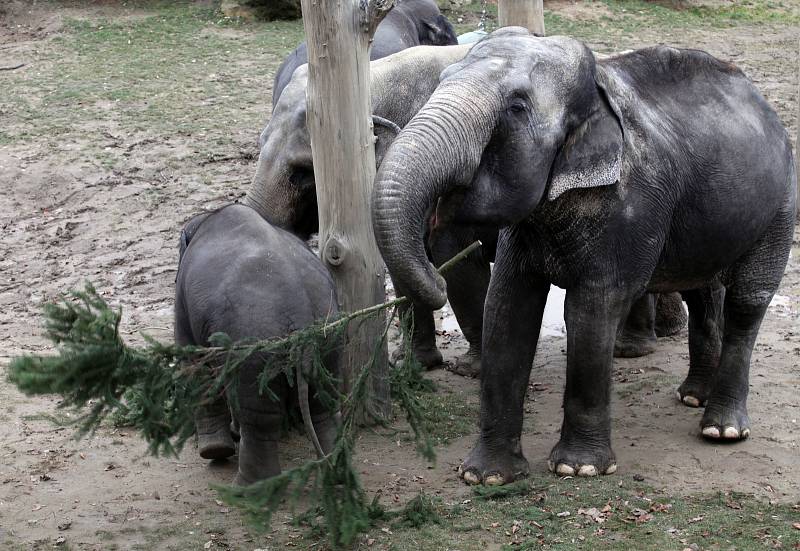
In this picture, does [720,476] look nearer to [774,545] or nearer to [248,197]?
[774,545]

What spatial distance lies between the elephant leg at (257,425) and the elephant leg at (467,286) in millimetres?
1861

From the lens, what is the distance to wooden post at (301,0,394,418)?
17.8 feet

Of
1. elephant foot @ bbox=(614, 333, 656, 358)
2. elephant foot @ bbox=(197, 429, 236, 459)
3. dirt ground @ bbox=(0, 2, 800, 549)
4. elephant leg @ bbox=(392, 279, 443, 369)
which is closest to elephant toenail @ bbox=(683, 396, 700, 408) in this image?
dirt ground @ bbox=(0, 2, 800, 549)

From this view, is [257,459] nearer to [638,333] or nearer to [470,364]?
[470,364]

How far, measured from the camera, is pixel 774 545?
455cm

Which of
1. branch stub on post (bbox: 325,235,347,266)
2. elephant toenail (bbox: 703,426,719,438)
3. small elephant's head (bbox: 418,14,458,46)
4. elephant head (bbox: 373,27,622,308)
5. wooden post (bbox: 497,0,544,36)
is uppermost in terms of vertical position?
elephant head (bbox: 373,27,622,308)

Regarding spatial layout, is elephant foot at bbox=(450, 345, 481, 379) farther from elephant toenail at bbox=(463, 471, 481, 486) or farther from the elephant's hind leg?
elephant toenail at bbox=(463, 471, 481, 486)

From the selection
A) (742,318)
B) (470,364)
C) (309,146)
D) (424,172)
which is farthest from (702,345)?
(424,172)

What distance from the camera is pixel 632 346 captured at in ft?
23.5

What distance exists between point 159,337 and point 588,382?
3.29 m

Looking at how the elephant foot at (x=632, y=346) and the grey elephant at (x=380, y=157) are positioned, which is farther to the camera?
the elephant foot at (x=632, y=346)

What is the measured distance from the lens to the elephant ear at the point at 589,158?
4746 mm

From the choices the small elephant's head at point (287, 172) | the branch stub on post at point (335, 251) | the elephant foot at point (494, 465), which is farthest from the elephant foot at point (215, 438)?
the small elephant's head at point (287, 172)

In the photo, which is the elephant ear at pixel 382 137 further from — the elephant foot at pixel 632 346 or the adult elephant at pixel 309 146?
the elephant foot at pixel 632 346
